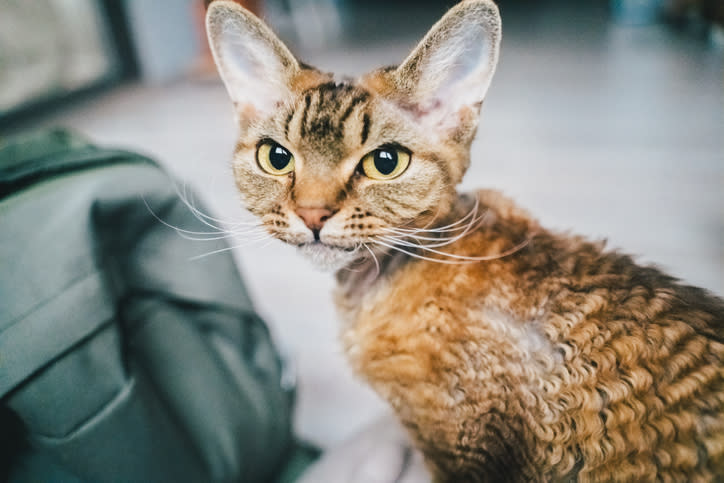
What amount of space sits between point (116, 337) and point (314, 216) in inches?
13.6

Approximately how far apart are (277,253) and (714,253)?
3.30ft

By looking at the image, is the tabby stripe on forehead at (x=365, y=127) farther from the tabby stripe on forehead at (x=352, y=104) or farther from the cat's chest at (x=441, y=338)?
the cat's chest at (x=441, y=338)

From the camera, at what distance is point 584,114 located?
182 centimetres

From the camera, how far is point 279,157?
52cm

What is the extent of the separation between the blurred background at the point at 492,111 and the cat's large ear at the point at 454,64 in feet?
0.18

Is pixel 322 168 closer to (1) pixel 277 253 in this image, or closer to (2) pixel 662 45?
(1) pixel 277 253

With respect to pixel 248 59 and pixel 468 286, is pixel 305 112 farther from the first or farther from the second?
pixel 468 286

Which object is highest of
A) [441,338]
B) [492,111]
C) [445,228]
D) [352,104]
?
[352,104]

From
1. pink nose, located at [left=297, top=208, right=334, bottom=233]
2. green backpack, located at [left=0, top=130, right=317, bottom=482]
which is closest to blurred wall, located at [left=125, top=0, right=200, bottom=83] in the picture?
green backpack, located at [left=0, top=130, right=317, bottom=482]

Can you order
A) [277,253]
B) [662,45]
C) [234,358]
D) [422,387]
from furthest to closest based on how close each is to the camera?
1. [662,45]
2. [277,253]
3. [234,358]
4. [422,387]

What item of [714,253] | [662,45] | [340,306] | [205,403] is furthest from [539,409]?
[662,45]

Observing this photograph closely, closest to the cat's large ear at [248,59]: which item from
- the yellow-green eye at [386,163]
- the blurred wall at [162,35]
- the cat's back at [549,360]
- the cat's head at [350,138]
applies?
the cat's head at [350,138]

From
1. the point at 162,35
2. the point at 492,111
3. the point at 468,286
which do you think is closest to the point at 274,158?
the point at 468,286

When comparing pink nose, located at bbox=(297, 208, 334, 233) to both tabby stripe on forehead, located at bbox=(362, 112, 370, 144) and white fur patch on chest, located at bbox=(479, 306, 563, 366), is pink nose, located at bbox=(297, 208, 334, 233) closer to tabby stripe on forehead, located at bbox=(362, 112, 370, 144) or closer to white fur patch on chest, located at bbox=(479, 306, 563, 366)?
tabby stripe on forehead, located at bbox=(362, 112, 370, 144)
